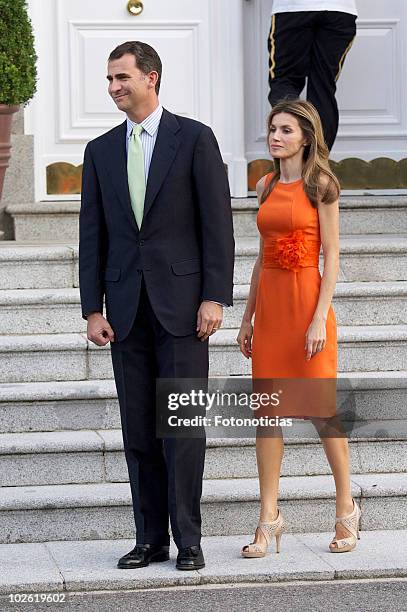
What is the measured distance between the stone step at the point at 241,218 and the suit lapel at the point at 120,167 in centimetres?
253

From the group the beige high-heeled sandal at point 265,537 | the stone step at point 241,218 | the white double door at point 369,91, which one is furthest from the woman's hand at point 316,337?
the white double door at point 369,91

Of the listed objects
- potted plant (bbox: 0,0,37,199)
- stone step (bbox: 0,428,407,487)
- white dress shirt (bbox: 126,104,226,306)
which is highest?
potted plant (bbox: 0,0,37,199)

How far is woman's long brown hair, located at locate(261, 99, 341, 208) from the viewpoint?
16.1 ft

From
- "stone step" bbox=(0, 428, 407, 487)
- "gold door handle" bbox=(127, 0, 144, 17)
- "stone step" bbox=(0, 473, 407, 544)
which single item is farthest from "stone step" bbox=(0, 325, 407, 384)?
"gold door handle" bbox=(127, 0, 144, 17)

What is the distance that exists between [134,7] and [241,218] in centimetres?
142

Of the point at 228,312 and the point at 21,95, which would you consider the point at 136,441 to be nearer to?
the point at 228,312

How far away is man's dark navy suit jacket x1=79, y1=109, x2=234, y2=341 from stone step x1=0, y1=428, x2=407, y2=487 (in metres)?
0.83

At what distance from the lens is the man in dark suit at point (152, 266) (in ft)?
15.6

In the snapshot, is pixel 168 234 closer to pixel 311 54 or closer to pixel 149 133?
pixel 149 133

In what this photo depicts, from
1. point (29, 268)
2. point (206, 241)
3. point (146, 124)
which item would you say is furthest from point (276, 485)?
point (29, 268)

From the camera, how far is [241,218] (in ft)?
24.4

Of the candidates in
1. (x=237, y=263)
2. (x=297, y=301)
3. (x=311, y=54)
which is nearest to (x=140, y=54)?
(x=297, y=301)

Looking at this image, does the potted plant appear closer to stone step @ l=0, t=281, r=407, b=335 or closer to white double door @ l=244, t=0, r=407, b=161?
stone step @ l=0, t=281, r=407, b=335

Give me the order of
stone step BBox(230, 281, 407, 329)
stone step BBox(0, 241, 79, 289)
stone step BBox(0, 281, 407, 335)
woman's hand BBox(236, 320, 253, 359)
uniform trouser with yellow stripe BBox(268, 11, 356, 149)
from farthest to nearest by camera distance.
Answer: uniform trouser with yellow stripe BBox(268, 11, 356, 149)
stone step BBox(0, 241, 79, 289)
stone step BBox(230, 281, 407, 329)
stone step BBox(0, 281, 407, 335)
woman's hand BBox(236, 320, 253, 359)
